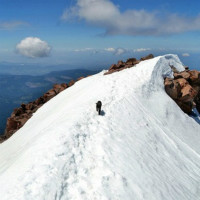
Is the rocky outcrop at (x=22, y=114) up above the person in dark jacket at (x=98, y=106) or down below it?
below

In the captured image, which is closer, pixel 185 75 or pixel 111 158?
pixel 111 158

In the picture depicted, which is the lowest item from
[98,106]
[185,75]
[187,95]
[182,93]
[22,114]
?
[22,114]

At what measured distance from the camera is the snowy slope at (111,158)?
37.7ft

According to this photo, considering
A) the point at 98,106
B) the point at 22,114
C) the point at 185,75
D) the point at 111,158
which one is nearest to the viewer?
the point at 111,158

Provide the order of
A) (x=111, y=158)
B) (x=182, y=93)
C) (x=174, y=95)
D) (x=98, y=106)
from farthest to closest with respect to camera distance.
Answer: (x=182, y=93), (x=174, y=95), (x=98, y=106), (x=111, y=158)

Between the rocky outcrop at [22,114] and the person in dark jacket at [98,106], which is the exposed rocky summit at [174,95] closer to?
the rocky outcrop at [22,114]

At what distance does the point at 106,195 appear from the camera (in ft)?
37.5

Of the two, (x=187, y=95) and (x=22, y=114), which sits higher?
(x=187, y=95)

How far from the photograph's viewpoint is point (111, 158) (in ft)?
47.3

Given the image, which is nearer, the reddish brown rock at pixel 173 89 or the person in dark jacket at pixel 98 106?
the person in dark jacket at pixel 98 106

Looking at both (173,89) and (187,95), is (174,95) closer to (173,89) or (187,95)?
(173,89)

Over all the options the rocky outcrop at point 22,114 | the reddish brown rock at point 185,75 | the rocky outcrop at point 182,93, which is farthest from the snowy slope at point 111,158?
the rocky outcrop at point 22,114

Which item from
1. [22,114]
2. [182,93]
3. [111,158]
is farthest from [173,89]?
[22,114]

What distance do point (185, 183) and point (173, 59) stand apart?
3371cm
